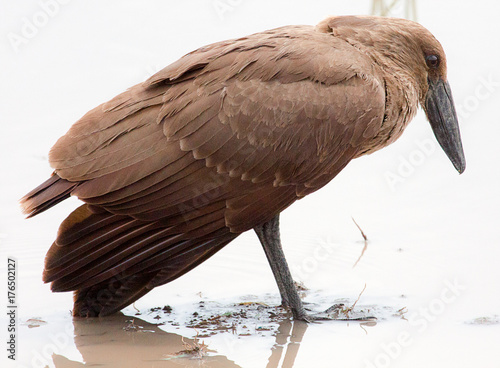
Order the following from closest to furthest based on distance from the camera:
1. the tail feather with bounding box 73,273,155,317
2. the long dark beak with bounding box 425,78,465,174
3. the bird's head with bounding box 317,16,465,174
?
the tail feather with bounding box 73,273,155,317, the bird's head with bounding box 317,16,465,174, the long dark beak with bounding box 425,78,465,174

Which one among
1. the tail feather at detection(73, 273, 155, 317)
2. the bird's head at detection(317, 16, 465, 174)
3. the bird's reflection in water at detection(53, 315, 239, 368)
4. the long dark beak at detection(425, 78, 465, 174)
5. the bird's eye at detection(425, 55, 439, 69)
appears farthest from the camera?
the long dark beak at detection(425, 78, 465, 174)

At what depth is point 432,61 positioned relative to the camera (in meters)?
5.99

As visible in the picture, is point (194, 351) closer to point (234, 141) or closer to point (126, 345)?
point (126, 345)

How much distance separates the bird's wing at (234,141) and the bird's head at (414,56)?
1.39 ft

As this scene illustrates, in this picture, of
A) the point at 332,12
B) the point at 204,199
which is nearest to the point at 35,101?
the point at 332,12

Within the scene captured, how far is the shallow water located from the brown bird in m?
0.40

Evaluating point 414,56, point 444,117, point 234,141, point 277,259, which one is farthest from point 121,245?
point 444,117

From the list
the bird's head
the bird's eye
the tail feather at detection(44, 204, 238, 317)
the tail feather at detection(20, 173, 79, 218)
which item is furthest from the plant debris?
the bird's eye

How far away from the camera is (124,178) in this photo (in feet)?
17.2

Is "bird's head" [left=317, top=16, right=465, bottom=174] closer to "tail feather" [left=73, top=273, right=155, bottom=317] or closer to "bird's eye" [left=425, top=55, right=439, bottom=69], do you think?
"bird's eye" [left=425, top=55, right=439, bottom=69]

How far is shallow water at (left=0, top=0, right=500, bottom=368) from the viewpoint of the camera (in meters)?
5.18

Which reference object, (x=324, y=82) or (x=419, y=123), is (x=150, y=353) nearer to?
(x=324, y=82)

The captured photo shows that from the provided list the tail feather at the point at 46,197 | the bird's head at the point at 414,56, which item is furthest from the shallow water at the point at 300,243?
the bird's head at the point at 414,56

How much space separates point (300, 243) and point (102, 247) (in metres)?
1.93
